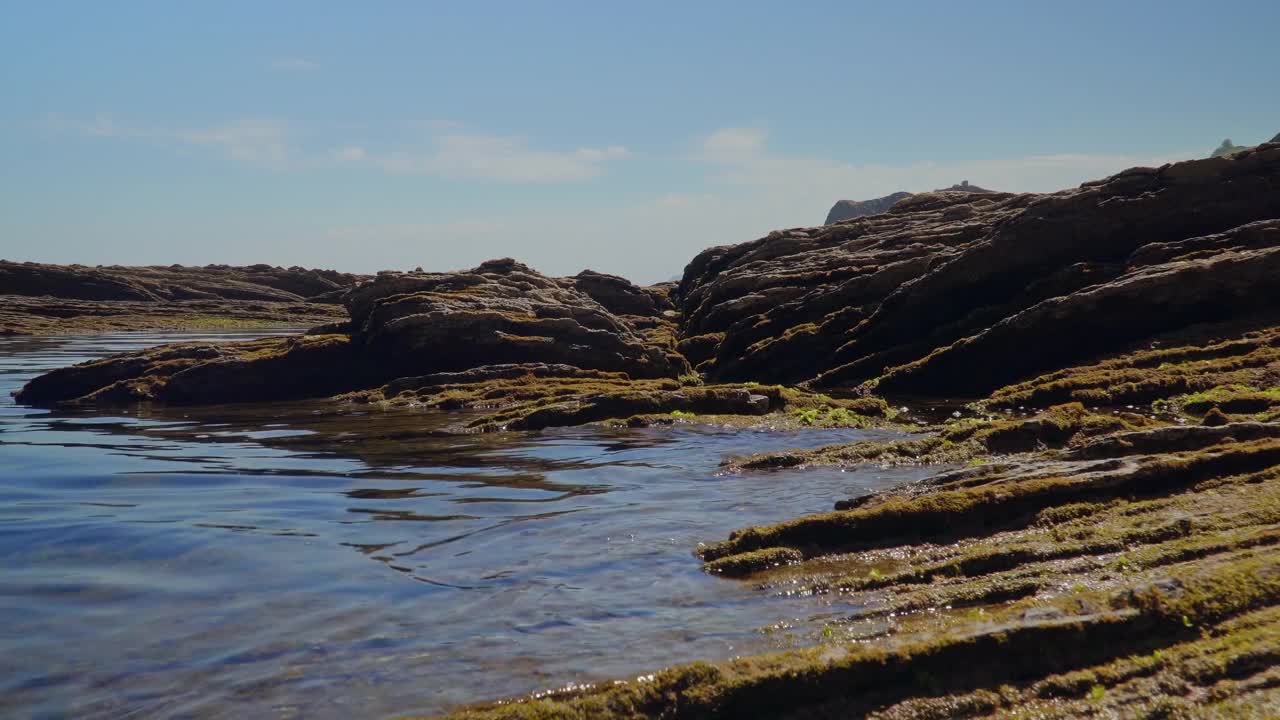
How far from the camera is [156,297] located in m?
134

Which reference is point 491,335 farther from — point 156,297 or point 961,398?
point 156,297

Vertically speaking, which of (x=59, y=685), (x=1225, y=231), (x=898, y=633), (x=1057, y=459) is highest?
(x=1225, y=231)

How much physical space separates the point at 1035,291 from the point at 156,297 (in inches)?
5094

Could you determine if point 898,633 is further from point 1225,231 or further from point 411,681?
point 1225,231

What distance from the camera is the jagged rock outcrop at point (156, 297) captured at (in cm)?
11069

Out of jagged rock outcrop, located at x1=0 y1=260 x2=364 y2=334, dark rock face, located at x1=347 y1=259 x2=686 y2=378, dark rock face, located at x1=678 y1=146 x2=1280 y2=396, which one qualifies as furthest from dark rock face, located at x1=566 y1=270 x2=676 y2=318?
jagged rock outcrop, located at x1=0 y1=260 x2=364 y2=334

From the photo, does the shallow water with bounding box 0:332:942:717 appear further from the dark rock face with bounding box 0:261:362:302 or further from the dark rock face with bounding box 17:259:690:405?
the dark rock face with bounding box 0:261:362:302

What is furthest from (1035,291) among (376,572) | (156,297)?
(156,297)

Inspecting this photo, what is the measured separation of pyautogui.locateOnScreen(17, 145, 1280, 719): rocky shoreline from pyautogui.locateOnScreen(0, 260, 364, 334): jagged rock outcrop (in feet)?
223

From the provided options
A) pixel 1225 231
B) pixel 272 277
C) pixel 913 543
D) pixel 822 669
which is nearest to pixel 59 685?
pixel 822 669

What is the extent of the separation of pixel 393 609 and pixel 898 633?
19.3 feet

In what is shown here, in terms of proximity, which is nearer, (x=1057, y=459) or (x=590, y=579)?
(x=590, y=579)

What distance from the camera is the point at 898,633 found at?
830cm

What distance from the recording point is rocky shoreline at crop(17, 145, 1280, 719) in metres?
7.12
